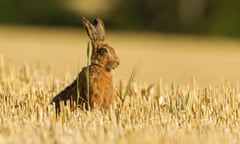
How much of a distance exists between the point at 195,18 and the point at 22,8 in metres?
6.71

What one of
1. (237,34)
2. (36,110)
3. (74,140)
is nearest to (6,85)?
(36,110)

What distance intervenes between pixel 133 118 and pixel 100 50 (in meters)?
0.68

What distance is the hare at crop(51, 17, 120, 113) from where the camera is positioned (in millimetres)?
6066

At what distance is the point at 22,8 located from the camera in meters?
29.9

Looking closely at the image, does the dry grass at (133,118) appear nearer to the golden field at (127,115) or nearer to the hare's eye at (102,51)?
the golden field at (127,115)

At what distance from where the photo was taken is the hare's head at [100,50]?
238 inches

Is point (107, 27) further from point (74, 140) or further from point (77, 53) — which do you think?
point (74, 140)

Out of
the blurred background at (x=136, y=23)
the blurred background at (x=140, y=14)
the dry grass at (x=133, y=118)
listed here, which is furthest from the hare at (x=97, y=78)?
the blurred background at (x=140, y=14)

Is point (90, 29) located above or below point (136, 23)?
below

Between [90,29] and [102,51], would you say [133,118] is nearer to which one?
[102,51]

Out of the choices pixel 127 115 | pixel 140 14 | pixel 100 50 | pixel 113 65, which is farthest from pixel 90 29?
pixel 140 14

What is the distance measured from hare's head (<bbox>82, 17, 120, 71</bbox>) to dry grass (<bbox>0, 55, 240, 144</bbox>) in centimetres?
37

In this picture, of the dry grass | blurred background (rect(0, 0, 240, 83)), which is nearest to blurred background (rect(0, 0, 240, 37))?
blurred background (rect(0, 0, 240, 83))

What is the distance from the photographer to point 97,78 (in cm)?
611
